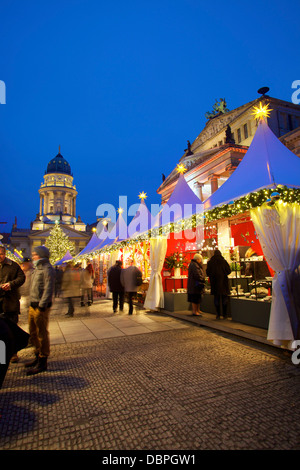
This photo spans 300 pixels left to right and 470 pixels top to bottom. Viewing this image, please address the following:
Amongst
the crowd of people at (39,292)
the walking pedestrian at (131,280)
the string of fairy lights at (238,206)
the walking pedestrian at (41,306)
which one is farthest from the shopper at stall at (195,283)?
the walking pedestrian at (41,306)

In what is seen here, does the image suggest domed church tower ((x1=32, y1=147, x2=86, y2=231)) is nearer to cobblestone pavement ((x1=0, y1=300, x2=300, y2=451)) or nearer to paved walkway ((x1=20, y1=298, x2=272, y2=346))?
paved walkway ((x1=20, y1=298, x2=272, y2=346))

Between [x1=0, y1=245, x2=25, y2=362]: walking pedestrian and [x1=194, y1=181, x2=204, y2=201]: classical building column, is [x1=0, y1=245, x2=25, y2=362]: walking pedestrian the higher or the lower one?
the lower one

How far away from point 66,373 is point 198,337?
10.2 feet

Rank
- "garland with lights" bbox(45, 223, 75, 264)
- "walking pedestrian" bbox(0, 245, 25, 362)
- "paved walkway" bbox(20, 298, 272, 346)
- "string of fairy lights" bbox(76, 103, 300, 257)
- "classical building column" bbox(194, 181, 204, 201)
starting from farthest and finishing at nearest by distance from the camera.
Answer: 1. "garland with lights" bbox(45, 223, 75, 264)
2. "classical building column" bbox(194, 181, 204, 201)
3. "paved walkway" bbox(20, 298, 272, 346)
4. "string of fairy lights" bbox(76, 103, 300, 257)
5. "walking pedestrian" bbox(0, 245, 25, 362)

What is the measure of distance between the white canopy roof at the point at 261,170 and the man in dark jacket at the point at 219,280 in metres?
1.74

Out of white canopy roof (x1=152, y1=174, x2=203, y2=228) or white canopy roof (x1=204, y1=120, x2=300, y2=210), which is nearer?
white canopy roof (x1=204, y1=120, x2=300, y2=210)

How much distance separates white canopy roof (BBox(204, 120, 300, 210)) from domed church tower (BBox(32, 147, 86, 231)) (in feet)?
271

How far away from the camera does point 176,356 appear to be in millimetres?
4867

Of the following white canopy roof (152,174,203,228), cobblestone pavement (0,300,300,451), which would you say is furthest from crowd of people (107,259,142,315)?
cobblestone pavement (0,300,300,451)

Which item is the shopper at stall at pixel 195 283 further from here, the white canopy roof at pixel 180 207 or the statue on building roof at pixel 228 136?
the statue on building roof at pixel 228 136

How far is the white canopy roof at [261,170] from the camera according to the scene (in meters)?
6.00

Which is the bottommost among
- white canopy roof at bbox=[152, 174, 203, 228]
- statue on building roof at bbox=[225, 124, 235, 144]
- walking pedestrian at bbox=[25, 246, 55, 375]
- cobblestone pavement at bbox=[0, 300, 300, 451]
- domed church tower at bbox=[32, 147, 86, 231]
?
cobblestone pavement at bbox=[0, 300, 300, 451]

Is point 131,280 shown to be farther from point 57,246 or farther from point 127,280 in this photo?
point 57,246

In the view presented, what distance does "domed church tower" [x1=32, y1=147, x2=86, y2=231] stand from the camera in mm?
85938
